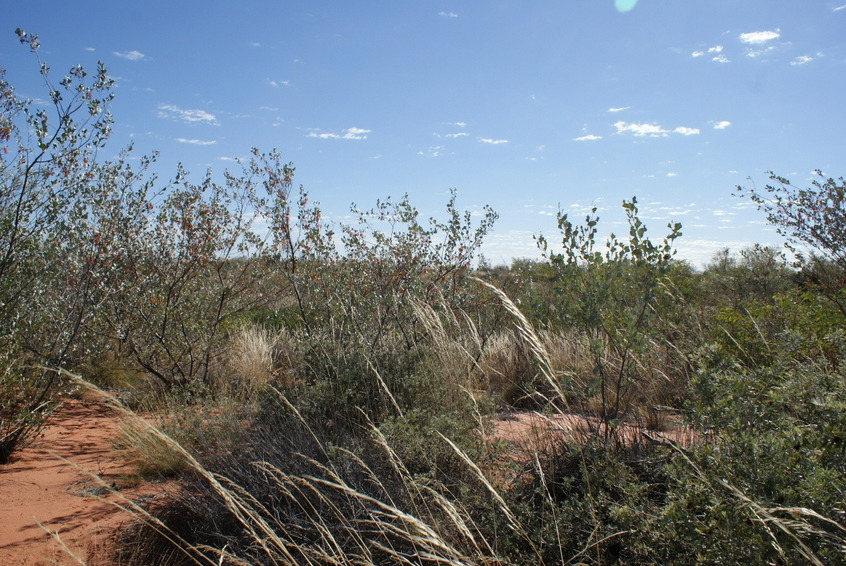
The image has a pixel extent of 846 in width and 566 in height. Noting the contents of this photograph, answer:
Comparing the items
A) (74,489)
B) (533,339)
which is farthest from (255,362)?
(533,339)

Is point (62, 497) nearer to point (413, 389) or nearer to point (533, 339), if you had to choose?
point (413, 389)

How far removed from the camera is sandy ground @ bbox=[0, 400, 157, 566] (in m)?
3.32

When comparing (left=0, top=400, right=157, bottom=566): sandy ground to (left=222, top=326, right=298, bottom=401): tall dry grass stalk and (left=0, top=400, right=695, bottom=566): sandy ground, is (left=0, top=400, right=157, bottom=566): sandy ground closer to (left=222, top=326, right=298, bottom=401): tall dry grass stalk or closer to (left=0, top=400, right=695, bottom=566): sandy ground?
(left=0, top=400, right=695, bottom=566): sandy ground

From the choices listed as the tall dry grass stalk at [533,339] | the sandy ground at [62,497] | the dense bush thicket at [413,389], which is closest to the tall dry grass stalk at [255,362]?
the dense bush thicket at [413,389]

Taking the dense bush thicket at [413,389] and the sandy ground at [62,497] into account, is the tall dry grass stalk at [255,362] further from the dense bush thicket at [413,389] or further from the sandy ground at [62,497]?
the sandy ground at [62,497]

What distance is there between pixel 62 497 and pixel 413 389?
2.80 meters

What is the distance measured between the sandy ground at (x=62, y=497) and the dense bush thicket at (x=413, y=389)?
253 millimetres

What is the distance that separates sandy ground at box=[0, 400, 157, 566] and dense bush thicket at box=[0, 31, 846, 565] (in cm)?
25

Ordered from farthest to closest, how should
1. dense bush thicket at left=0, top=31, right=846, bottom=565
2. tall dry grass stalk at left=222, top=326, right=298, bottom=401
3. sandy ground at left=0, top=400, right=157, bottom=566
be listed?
1. tall dry grass stalk at left=222, top=326, right=298, bottom=401
2. sandy ground at left=0, top=400, right=157, bottom=566
3. dense bush thicket at left=0, top=31, right=846, bottom=565

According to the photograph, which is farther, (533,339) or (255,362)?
(255,362)

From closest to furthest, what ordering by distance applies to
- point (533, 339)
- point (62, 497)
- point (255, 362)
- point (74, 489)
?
point (533, 339), point (62, 497), point (74, 489), point (255, 362)

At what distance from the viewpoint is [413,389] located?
14.9ft

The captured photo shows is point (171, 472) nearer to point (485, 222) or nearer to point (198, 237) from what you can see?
point (198, 237)

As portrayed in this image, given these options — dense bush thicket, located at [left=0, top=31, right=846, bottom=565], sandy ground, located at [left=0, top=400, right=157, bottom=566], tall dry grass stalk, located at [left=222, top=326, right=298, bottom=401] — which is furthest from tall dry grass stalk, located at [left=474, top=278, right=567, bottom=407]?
tall dry grass stalk, located at [left=222, top=326, right=298, bottom=401]
